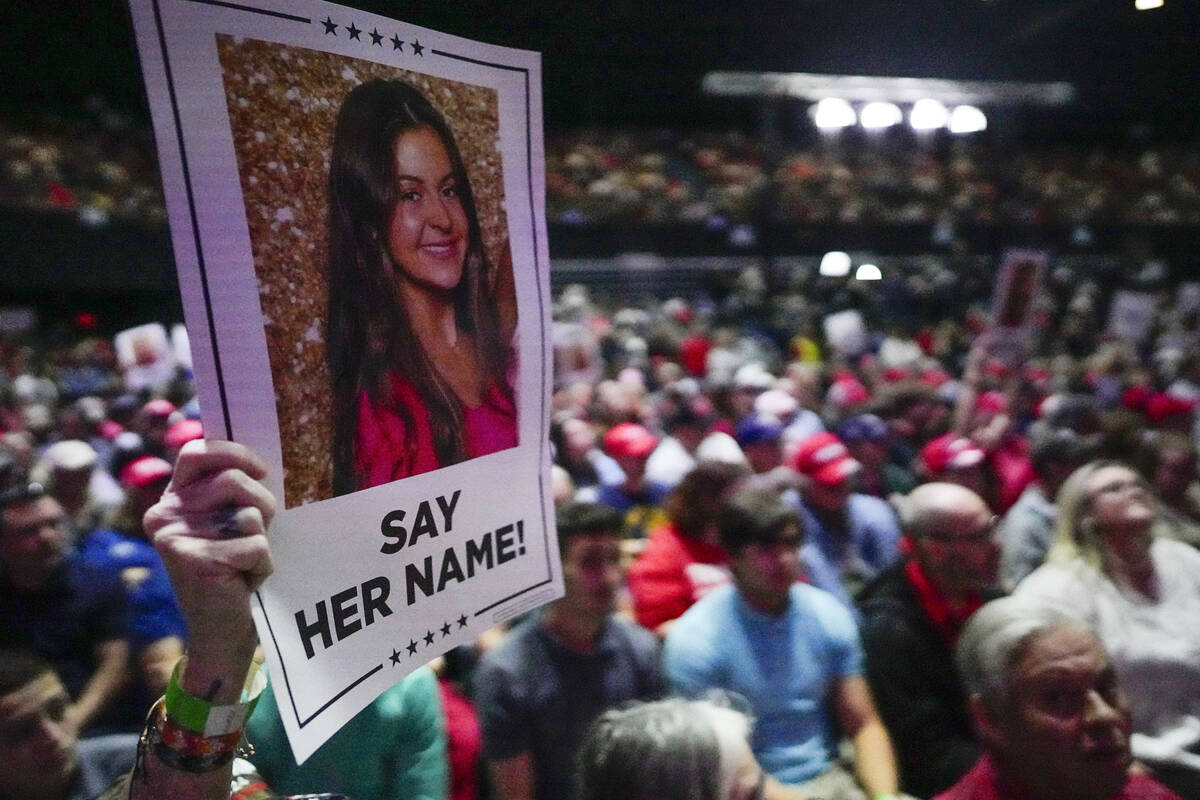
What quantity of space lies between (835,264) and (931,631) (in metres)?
11.6

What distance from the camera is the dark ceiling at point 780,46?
10.9 metres

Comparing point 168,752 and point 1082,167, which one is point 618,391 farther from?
point 1082,167

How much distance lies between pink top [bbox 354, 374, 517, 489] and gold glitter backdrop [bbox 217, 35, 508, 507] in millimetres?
54

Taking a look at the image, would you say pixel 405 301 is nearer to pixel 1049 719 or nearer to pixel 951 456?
pixel 1049 719

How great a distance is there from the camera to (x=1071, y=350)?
10695 millimetres

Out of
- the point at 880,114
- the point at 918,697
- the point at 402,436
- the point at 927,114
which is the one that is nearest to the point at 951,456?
the point at 918,697

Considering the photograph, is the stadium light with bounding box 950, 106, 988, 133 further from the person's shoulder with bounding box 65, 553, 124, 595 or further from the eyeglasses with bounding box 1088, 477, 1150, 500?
the person's shoulder with bounding box 65, 553, 124, 595

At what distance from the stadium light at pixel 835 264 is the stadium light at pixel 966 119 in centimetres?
436

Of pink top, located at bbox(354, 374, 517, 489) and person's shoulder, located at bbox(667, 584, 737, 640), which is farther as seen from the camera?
person's shoulder, located at bbox(667, 584, 737, 640)

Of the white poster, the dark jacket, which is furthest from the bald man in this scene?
the white poster

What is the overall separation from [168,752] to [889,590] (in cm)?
239

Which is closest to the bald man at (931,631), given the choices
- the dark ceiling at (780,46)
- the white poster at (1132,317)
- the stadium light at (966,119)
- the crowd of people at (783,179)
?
the white poster at (1132,317)

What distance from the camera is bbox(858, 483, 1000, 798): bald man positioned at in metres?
2.65

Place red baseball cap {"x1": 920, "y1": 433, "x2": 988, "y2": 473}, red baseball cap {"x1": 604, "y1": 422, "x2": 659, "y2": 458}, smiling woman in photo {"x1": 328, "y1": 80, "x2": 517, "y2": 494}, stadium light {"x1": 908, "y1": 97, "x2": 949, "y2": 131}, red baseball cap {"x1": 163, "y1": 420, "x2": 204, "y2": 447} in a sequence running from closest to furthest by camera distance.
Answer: smiling woman in photo {"x1": 328, "y1": 80, "x2": 517, "y2": 494} → red baseball cap {"x1": 163, "y1": 420, "x2": 204, "y2": 447} → red baseball cap {"x1": 920, "y1": 433, "x2": 988, "y2": 473} → red baseball cap {"x1": 604, "y1": 422, "x2": 659, "y2": 458} → stadium light {"x1": 908, "y1": 97, "x2": 949, "y2": 131}
